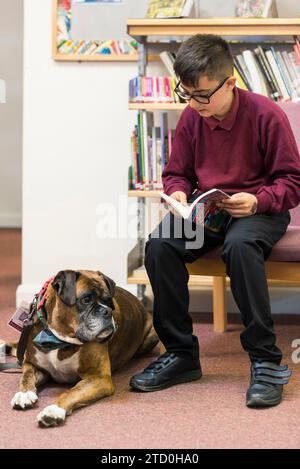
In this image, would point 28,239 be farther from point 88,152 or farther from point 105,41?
point 105,41

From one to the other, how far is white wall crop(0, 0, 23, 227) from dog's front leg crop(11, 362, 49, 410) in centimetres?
413

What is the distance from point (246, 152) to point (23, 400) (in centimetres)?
94

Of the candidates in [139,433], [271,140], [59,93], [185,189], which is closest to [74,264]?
[59,93]

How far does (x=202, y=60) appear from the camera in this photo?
2127mm

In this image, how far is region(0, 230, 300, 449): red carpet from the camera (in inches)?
70.2

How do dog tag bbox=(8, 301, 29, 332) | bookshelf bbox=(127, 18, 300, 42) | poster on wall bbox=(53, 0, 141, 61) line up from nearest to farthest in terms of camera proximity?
dog tag bbox=(8, 301, 29, 332) → bookshelf bbox=(127, 18, 300, 42) → poster on wall bbox=(53, 0, 141, 61)

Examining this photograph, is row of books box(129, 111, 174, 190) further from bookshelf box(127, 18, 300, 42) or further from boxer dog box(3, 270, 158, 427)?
boxer dog box(3, 270, 158, 427)

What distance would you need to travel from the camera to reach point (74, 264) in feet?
11.2

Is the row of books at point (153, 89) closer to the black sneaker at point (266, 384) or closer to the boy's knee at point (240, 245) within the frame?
the boy's knee at point (240, 245)

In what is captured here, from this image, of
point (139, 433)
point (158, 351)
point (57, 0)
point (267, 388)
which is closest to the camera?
point (139, 433)

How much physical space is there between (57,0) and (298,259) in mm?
1659

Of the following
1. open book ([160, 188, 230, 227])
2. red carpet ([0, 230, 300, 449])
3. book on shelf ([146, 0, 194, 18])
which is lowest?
red carpet ([0, 230, 300, 449])

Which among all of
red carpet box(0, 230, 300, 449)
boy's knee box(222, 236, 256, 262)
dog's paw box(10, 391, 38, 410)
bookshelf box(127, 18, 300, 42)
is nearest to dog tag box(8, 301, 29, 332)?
red carpet box(0, 230, 300, 449)

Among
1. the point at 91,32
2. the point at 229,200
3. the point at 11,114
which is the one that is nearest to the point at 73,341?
the point at 229,200
